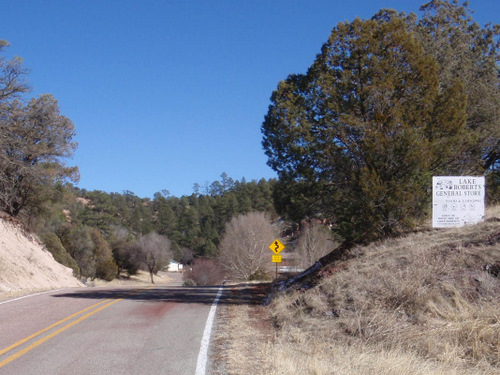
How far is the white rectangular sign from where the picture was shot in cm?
1425

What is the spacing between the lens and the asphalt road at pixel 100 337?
7.51 metres

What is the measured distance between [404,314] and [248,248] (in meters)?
39.1

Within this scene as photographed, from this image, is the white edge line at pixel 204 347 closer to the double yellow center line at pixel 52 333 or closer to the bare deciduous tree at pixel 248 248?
the double yellow center line at pixel 52 333

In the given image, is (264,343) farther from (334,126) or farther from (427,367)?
(334,126)

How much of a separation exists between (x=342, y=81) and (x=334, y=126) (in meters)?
1.46

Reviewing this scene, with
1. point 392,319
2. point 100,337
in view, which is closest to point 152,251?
point 100,337

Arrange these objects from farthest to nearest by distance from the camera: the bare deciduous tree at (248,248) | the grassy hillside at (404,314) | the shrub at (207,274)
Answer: the shrub at (207,274)
the bare deciduous tree at (248,248)
the grassy hillside at (404,314)

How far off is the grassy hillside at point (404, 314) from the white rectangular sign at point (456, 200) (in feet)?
3.65

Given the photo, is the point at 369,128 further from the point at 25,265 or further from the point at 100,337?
the point at 25,265

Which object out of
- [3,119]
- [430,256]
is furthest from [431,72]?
[3,119]

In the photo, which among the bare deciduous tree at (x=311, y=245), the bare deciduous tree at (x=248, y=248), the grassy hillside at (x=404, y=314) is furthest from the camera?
the bare deciduous tree at (x=248, y=248)

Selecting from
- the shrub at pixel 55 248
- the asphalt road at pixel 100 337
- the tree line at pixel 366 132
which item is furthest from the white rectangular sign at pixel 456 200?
the shrub at pixel 55 248

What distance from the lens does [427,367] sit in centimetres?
684

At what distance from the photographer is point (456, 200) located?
47.1 ft
